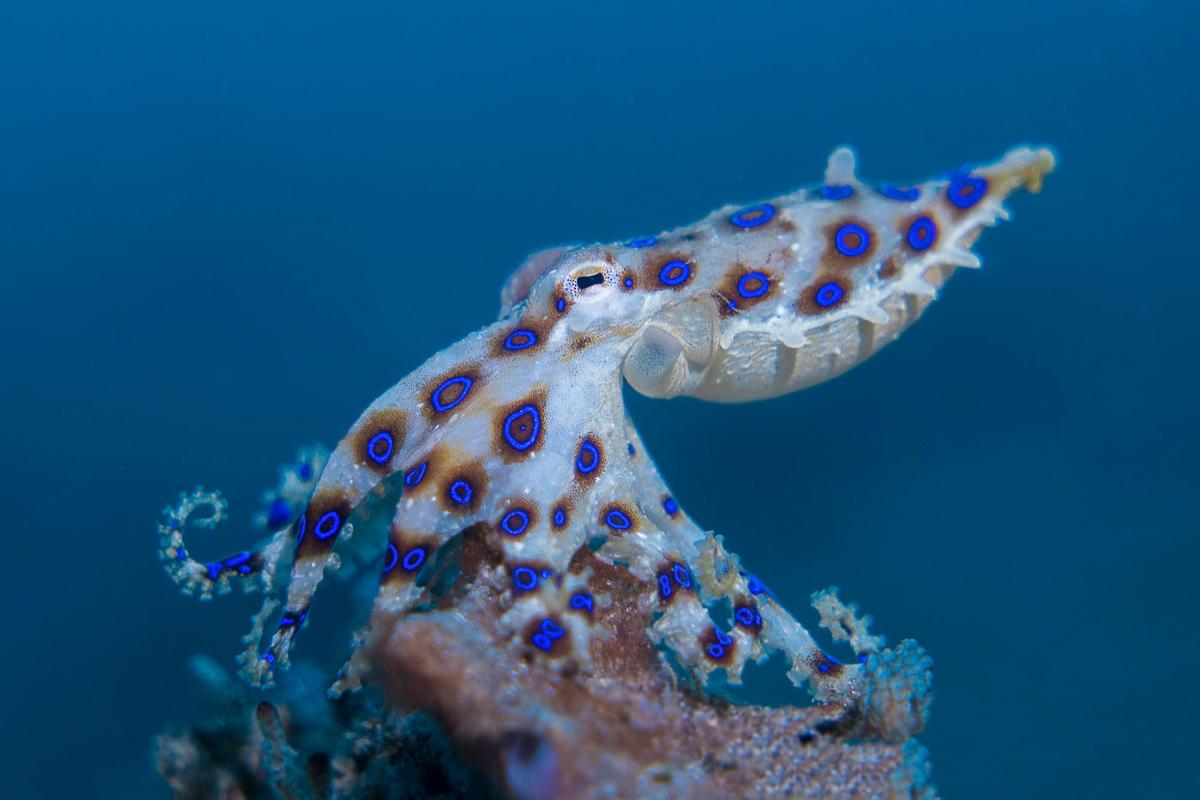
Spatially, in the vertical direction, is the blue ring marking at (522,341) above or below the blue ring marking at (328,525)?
above

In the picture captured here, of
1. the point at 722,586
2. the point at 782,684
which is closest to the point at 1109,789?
the point at 782,684

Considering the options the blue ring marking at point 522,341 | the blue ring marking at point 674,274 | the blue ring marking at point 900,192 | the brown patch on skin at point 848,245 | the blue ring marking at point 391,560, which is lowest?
the blue ring marking at point 391,560

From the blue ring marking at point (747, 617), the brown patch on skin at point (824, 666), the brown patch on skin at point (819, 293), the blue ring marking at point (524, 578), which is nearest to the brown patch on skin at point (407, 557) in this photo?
the blue ring marking at point (524, 578)

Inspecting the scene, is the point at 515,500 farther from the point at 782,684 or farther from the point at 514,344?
the point at 782,684

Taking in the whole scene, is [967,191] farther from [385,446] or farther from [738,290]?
[385,446]

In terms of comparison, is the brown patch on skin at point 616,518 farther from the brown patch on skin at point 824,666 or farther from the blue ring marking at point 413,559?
the brown patch on skin at point 824,666

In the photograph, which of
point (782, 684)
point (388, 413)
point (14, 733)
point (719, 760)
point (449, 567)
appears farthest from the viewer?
point (14, 733)

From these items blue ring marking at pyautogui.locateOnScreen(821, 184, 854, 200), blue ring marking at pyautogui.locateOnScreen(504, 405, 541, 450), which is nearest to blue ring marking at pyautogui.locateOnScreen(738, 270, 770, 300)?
blue ring marking at pyautogui.locateOnScreen(821, 184, 854, 200)
